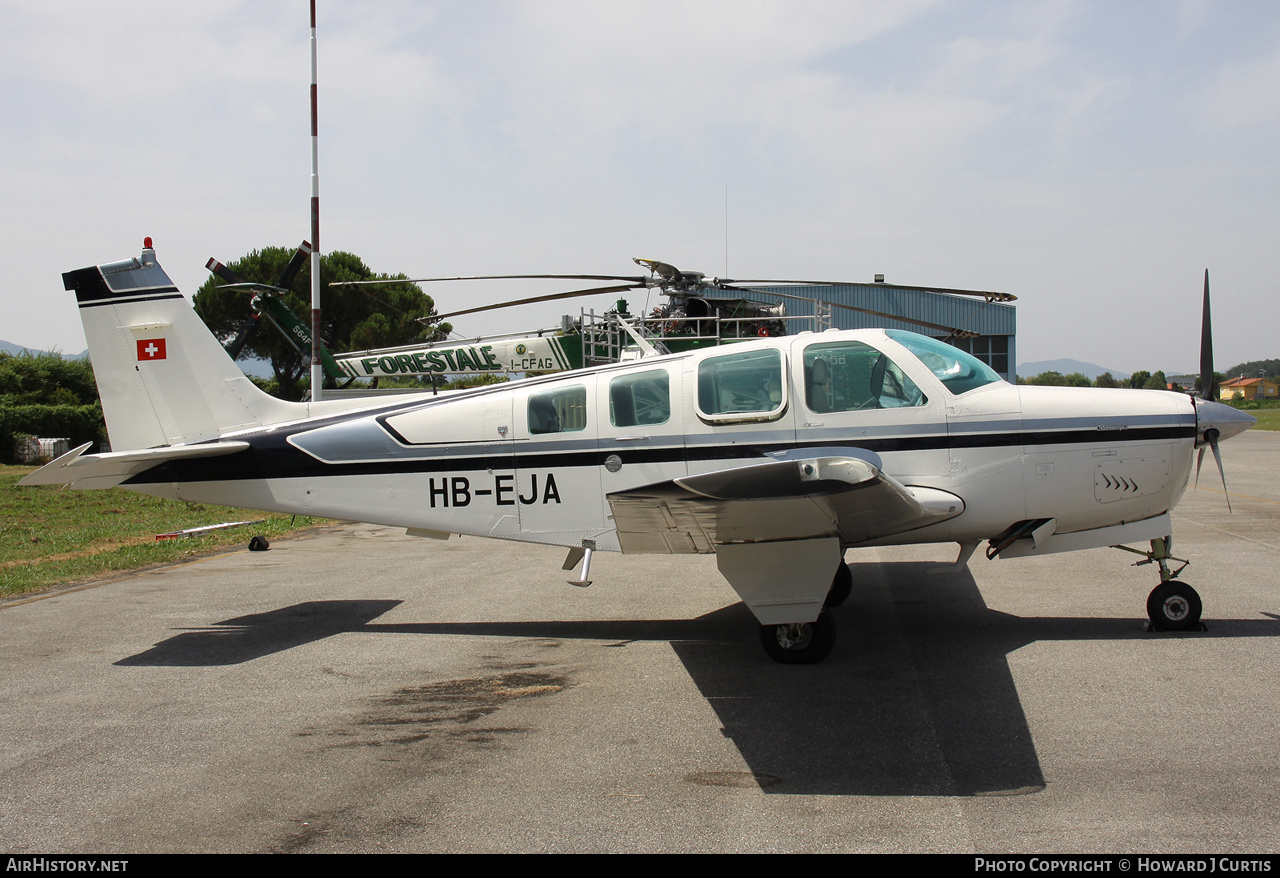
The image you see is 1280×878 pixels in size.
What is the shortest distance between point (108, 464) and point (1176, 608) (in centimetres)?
860

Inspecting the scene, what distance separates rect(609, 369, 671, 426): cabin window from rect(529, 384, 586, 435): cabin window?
270 mm

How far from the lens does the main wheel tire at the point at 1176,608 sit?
6.48 m

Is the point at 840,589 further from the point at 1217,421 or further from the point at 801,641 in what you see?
the point at 1217,421

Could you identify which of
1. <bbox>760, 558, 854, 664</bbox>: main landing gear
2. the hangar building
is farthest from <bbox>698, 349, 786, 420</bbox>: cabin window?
the hangar building

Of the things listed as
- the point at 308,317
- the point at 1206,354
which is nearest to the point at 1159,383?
the point at 308,317

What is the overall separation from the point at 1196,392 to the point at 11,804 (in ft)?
28.8

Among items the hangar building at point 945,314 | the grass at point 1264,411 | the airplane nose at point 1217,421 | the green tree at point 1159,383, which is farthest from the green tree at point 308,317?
the grass at point 1264,411

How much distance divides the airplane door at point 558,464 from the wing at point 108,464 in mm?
2636

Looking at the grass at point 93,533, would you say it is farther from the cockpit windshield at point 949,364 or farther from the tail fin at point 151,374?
the cockpit windshield at point 949,364

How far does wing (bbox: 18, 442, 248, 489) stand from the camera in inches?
273

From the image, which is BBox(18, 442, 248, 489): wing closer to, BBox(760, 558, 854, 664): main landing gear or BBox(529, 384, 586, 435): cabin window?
BBox(529, 384, 586, 435): cabin window

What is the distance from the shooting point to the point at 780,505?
508cm

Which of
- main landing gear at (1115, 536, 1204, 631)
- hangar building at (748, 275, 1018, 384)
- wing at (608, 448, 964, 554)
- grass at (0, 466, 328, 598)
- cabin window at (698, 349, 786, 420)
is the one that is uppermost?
hangar building at (748, 275, 1018, 384)

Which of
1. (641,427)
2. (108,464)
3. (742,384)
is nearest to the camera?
(742,384)
